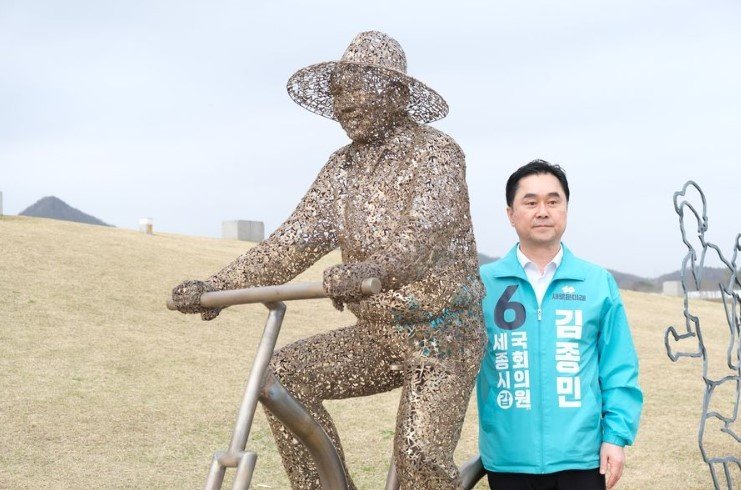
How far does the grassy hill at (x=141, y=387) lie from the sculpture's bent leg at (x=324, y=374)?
3604 millimetres

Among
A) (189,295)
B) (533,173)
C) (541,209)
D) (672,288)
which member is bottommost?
(672,288)

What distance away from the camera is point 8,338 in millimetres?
8609

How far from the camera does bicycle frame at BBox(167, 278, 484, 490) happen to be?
2.21m

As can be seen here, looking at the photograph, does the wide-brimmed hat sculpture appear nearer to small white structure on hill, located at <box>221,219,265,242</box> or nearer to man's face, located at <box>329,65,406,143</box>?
man's face, located at <box>329,65,406,143</box>

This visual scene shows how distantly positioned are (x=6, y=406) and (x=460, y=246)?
561 centimetres

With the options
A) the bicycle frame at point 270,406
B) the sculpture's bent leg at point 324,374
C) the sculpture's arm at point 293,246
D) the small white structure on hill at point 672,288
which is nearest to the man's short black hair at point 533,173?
the sculpture's arm at point 293,246

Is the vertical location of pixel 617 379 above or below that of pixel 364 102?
below

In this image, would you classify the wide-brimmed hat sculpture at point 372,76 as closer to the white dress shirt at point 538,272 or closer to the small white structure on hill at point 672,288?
the white dress shirt at point 538,272

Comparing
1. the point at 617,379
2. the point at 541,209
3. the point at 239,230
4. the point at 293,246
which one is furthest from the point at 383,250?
the point at 239,230

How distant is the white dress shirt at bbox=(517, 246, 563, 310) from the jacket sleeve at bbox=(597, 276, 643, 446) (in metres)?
0.19

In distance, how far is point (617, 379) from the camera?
2881mm

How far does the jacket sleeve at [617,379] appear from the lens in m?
2.84

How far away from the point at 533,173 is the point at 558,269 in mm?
310

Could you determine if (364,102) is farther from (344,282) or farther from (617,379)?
(617,379)
